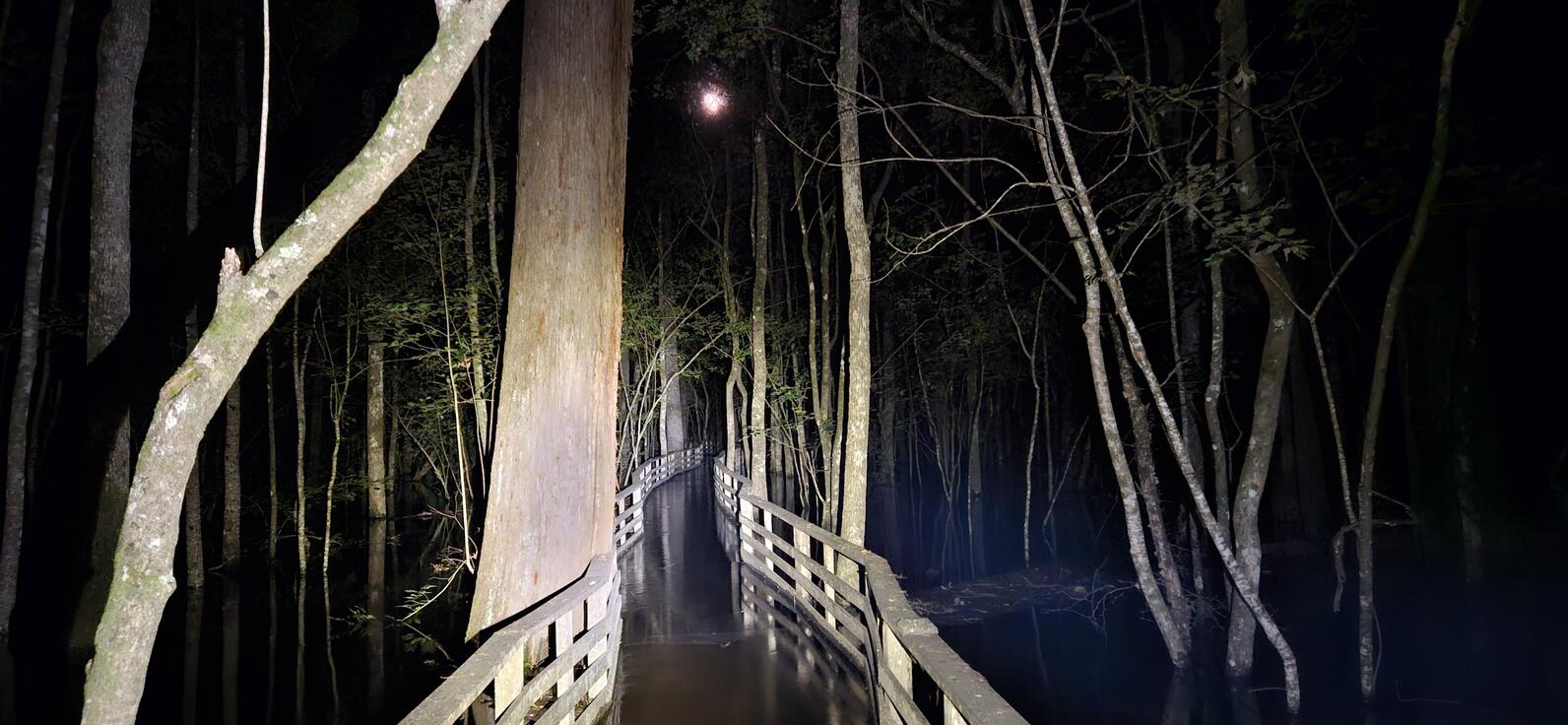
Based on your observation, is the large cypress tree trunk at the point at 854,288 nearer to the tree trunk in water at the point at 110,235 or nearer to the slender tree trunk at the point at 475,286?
the slender tree trunk at the point at 475,286

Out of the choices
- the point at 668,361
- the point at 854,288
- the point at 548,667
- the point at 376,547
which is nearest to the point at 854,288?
the point at 854,288

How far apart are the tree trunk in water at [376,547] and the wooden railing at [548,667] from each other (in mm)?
3606

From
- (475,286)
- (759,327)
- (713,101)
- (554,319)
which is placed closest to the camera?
(554,319)

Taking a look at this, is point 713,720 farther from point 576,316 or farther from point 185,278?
point 185,278

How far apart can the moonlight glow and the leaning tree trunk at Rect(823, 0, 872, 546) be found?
870 centimetres

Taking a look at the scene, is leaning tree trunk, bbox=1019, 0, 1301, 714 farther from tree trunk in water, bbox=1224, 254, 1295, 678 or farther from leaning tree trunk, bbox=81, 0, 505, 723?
leaning tree trunk, bbox=81, 0, 505, 723

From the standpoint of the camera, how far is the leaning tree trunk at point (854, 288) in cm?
842

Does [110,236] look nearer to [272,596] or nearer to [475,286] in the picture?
[475,286]

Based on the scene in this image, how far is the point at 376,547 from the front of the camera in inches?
682

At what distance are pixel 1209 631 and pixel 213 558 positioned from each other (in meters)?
19.5

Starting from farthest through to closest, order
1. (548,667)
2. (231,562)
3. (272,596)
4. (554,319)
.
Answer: (231,562) → (272,596) → (554,319) → (548,667)

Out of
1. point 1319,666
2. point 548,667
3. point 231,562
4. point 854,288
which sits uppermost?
point 854,288

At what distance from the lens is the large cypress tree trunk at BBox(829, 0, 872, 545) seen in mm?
8422

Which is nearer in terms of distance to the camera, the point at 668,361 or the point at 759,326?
the point at 759,326
